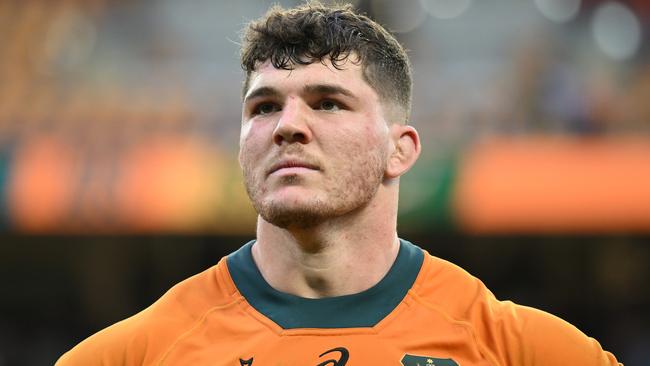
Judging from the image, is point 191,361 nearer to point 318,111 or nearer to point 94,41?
point 318,111

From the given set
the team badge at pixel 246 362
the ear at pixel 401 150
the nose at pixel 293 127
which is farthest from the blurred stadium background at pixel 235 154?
the team badge at pixel 246 362

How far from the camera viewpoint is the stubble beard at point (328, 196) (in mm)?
2979

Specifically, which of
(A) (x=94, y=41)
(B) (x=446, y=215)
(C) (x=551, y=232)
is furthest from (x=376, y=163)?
(A) (x=94, y=41)

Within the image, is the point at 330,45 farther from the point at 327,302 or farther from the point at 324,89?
the point at 327,302

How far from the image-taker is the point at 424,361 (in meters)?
2.96

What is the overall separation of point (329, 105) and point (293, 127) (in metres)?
0.18

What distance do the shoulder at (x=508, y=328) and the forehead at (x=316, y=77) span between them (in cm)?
65

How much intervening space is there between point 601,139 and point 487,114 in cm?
131

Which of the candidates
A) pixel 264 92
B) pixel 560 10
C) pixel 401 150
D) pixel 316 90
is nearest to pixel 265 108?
pixel 264 92

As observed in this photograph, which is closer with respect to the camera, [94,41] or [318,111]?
[318,111]

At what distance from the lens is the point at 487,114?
1045 centimetres

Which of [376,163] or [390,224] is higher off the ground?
[376,163]

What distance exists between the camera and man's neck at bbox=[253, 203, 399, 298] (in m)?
3.14

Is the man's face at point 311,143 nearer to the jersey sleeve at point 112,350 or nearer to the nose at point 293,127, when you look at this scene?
the nose at point 293,127
